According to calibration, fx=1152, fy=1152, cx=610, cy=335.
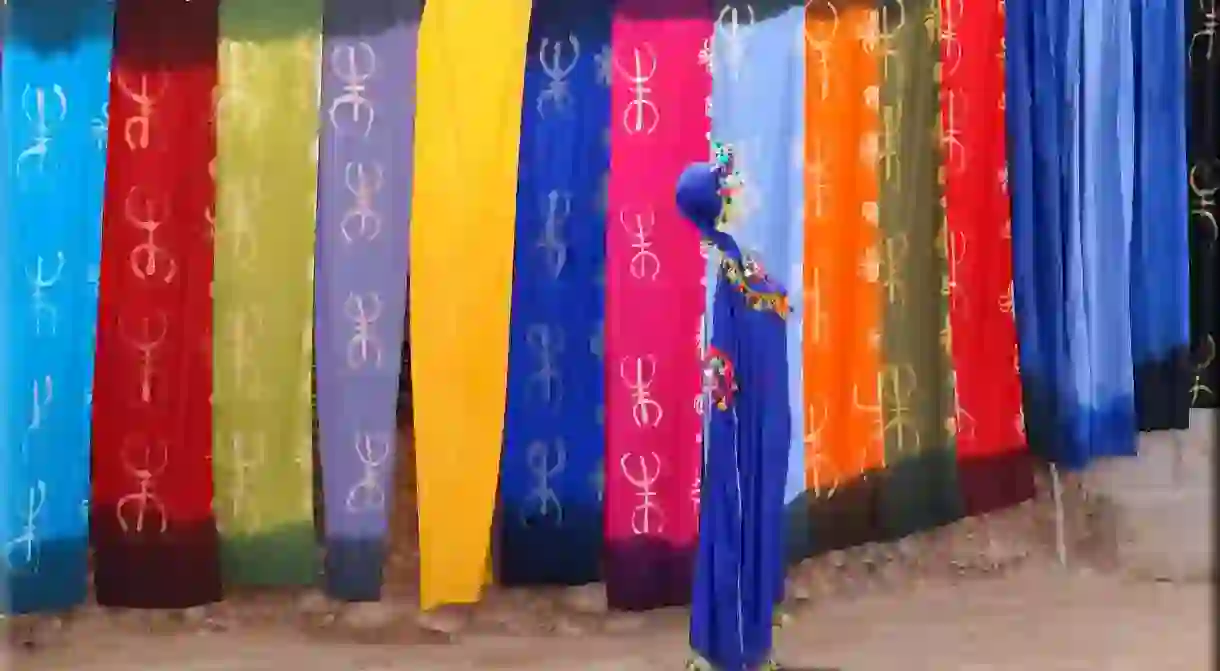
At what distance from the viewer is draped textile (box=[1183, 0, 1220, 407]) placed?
2.54 metres

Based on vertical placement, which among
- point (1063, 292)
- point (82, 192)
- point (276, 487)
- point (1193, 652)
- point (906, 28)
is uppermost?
point (906, 28)

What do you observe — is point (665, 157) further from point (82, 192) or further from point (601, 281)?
point (82, 192)

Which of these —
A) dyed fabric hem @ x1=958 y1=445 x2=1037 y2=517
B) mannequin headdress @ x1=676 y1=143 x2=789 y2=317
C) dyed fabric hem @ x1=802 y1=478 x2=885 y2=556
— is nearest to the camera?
mannequin headdress @ x1=676 y1=143 x2=789 y2=317

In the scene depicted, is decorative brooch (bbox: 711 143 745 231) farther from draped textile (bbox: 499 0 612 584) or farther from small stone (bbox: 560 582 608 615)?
small stone (bbox: 560 582 608 615)

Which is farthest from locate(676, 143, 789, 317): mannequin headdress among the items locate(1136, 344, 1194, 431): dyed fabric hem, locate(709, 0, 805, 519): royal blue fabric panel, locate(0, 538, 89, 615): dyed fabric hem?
locate(0, 538, 89, 615): dyed fabric hem

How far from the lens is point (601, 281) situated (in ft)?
7.48

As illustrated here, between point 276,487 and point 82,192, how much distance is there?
Result: 67cm

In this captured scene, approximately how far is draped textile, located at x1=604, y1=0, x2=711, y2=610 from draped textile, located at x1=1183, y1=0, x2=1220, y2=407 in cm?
115

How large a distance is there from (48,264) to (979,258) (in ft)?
6.24

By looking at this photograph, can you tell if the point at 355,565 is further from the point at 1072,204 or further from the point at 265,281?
the point at 1072,204

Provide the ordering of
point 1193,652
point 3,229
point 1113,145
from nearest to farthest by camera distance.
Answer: point 3,229, point 1193,652, point 1113,145

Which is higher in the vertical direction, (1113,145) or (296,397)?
(1113,145)

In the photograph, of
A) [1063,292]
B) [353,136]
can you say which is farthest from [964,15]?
[353,136]

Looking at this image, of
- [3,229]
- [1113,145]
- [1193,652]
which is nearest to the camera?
[3,229]
